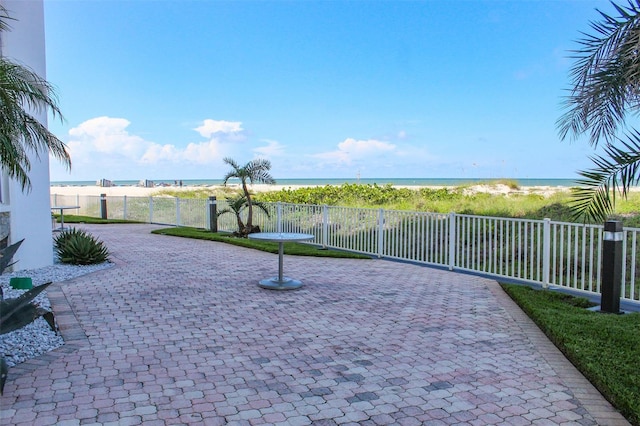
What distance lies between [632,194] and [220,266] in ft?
53.8

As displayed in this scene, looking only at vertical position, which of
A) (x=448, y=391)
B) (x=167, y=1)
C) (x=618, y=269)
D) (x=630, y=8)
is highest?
(x=167, y=1)

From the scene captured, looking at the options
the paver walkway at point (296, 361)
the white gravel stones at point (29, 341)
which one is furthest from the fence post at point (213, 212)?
the white gravel stones at point (29, 341)

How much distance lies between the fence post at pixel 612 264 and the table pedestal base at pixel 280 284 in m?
3.99

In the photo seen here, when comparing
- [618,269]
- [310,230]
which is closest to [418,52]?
[310,230]

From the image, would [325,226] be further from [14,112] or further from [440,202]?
[440,202]

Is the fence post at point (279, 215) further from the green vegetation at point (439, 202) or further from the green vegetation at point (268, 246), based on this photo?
the green vegetation at point (439, 202)

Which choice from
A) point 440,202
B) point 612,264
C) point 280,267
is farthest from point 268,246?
point 440,202

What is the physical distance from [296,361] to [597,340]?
2.83 metres

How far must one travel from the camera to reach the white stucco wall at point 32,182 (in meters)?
7.27

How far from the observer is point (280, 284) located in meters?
6.78

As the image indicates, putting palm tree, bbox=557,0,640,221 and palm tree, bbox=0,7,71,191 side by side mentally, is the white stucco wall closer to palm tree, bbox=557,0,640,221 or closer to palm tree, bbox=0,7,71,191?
palm tree, bbox=0,7,71,191

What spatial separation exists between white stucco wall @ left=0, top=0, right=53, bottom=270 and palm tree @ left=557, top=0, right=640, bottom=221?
26.0 feet

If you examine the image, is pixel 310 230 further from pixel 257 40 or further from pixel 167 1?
pixel 257 40

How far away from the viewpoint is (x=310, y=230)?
1152cm
